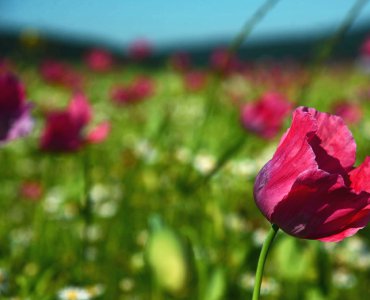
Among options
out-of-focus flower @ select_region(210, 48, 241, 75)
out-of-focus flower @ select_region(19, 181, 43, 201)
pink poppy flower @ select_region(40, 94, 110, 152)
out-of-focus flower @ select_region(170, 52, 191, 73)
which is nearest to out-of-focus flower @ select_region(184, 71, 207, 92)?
out-of-focus flower @ select_region(170, 52, 191, 73)

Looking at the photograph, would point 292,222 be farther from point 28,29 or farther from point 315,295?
point 28,29

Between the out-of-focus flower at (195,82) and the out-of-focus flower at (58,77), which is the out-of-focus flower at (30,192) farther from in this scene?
the out-of-focus flower at (195,82)

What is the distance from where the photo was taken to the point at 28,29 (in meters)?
2.59

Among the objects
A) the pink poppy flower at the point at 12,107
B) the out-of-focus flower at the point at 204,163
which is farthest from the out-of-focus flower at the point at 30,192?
the pink poppy flower at the point at 12,107

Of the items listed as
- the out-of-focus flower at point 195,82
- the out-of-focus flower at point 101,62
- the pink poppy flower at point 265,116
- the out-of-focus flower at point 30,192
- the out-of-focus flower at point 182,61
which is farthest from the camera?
the out-of-focus flower at point 182,61

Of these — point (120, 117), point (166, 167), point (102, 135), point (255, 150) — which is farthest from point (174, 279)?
point (120, 117)

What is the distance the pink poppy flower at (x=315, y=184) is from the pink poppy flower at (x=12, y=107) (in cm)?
51

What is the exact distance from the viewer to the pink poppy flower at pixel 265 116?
184 centimetres

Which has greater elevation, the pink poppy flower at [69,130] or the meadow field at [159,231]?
the pink poppy flower at [69,130]

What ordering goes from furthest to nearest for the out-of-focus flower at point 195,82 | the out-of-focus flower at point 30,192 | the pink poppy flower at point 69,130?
the out-of-focus flower at point 195,82
the out-of-focus flower at point 30,192
the pink poppy flower at point 69,130

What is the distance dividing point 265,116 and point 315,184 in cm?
134

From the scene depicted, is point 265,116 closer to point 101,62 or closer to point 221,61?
point 221,61

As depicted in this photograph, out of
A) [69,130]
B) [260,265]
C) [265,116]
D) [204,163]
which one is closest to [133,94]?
[204,163]

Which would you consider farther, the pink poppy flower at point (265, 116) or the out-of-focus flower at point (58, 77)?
the out-of-focus flower at point (58, 77)
